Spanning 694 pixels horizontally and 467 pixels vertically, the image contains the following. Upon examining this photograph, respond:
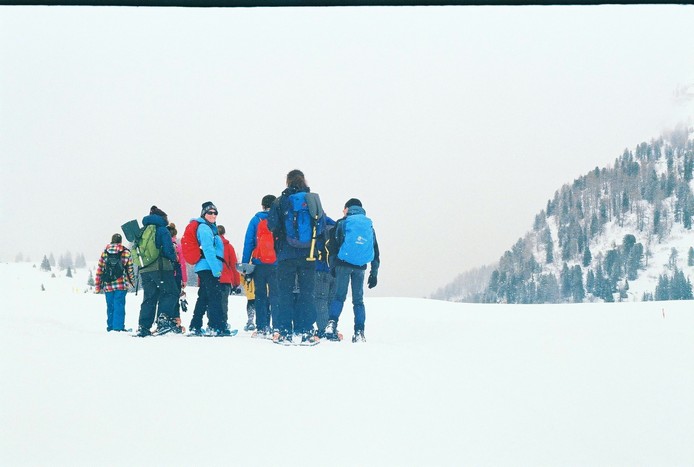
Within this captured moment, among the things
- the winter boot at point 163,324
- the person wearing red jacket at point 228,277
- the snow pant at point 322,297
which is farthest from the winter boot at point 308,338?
the winter boot at point 163,324

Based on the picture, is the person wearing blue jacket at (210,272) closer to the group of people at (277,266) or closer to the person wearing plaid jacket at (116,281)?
the group of people at (277,266)

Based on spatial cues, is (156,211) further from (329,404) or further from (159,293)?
(329,404)

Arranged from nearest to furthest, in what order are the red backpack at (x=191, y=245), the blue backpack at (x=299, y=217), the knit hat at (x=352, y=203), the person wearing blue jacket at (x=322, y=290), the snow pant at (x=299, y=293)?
the blue backpack at (x=299, y=217) < the snow pant at (x=299, y=293) < the person wearing blue jacket at (x=322, y=290) < the red backpack at (x=191, y=245) < the knit hat at (x=352, y=203)

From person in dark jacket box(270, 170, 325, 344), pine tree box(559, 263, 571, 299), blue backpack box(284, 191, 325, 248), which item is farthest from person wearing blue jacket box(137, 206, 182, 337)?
pine tree box(559, 263, 571, 299)

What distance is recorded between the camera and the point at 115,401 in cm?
539

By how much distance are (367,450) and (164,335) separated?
200 inches

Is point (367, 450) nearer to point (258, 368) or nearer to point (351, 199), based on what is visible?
point (258, 368)

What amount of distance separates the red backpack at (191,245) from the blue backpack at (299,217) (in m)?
1.43

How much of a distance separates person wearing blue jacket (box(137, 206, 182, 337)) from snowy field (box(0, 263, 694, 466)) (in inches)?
23.1

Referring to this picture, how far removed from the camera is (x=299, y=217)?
8.10 metres

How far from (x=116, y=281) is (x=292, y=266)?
12.2 ft

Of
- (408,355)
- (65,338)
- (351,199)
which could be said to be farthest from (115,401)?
(351,199)

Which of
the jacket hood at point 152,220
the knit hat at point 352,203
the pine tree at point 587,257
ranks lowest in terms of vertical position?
the jacket hood at point 152,220

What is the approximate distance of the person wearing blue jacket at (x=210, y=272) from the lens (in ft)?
28.8
